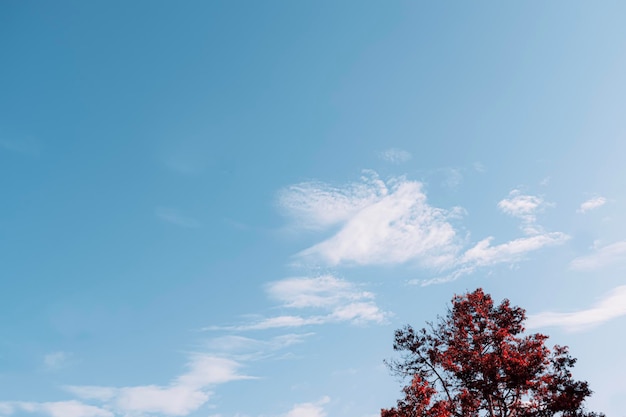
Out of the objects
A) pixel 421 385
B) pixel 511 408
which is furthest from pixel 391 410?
pixel 511 408

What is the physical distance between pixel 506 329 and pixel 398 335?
6566 millimetres

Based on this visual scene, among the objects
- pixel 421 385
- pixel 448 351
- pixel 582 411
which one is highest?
pixel 448 351

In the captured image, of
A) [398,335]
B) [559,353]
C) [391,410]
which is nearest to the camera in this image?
[391,410]

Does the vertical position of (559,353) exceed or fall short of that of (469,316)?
it falls short

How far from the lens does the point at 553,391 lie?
28141 millimetres

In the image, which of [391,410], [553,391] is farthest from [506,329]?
[391,410]

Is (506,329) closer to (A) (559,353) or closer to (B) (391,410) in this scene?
(A) (559,353)

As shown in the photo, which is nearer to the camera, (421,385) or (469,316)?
(421,385)

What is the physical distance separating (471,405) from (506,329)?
16.3 feet

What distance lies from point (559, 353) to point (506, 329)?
10.3ft

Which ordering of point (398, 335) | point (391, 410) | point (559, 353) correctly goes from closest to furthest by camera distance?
1. point (391, 410)
2. point (559, 353)
3. point (398, 335)

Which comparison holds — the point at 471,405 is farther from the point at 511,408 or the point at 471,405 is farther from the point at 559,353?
the point at 559,353

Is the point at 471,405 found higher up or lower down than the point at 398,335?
lower down

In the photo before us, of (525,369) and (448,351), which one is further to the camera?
(448,351)
